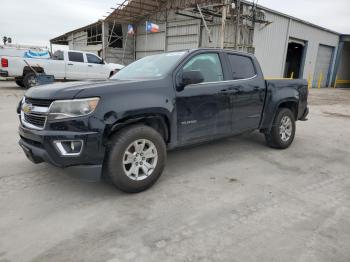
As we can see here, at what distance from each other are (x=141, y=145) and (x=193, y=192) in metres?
0.89

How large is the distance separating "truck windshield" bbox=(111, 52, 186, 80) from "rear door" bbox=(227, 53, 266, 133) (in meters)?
1.02

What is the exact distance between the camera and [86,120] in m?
2.95

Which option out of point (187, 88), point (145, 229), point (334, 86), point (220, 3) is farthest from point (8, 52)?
point (334, 86)

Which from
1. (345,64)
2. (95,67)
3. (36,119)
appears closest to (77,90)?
(36,119)

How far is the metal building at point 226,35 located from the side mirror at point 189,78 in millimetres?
12900

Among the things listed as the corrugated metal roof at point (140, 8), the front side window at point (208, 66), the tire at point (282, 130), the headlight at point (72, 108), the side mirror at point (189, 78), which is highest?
the corrugated metal roof at point (140, 8)

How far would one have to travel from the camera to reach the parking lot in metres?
2.39

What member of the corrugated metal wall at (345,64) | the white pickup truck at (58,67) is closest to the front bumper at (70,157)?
the white pickup truck at (58,67)

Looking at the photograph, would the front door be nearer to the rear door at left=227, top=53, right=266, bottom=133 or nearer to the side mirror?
the side mirror

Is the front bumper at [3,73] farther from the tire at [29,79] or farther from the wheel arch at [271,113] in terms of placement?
the wheel arch at [271,113]

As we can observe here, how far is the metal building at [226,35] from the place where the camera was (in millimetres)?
17109

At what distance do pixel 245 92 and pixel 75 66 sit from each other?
39.2 ft

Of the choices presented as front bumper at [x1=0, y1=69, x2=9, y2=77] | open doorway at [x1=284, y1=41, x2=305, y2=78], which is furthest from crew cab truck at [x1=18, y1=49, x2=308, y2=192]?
open doorway at [x1=284, y1=41, x2=305, y2=78]

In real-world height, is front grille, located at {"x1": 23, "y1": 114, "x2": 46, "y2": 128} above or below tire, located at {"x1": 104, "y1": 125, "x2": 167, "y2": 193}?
above
